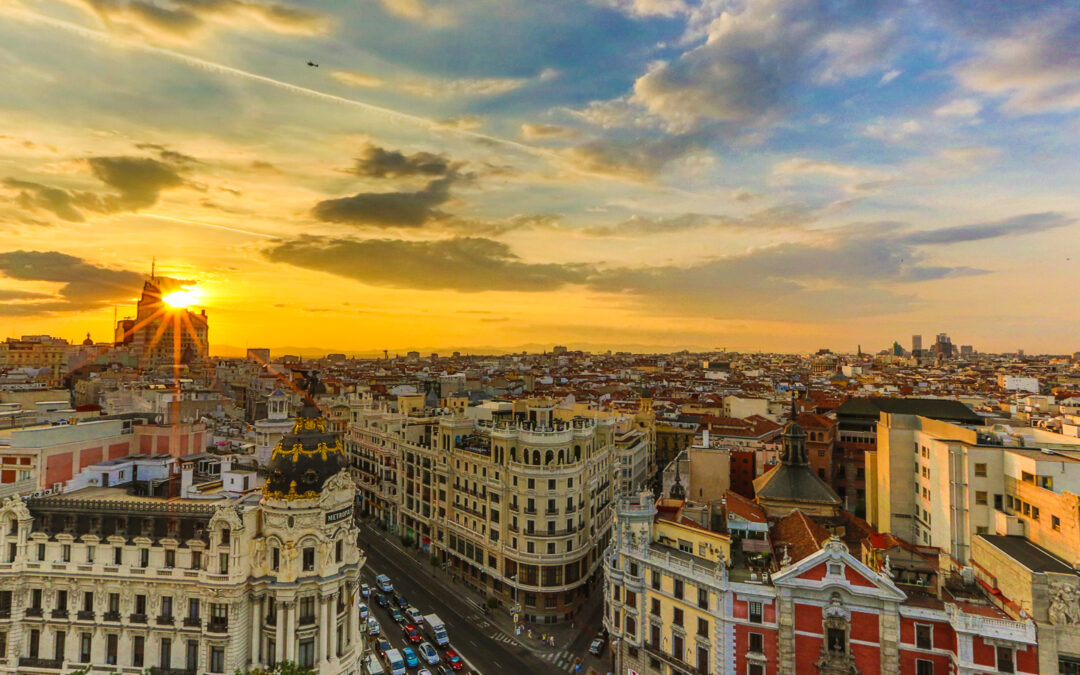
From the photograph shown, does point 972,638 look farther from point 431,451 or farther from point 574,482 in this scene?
point 431,451

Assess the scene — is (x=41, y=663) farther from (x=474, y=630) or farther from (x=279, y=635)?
(x=474, y=630)

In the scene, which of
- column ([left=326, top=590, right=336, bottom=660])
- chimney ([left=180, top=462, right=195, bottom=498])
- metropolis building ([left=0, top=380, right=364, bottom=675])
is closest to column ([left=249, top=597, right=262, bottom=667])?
metropolis building ([left=0, top=380, right=364, bottom=675])

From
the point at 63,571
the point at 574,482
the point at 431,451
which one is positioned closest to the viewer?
the point at 63,571

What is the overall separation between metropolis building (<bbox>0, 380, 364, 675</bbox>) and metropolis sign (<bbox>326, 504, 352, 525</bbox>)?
0.30m

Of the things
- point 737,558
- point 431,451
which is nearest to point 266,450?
point 431,451

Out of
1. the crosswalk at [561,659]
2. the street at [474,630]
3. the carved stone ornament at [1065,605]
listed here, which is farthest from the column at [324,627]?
the carved stone ornament at [1065,605]

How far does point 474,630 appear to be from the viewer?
72250 mm

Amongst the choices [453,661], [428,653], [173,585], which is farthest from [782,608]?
[173,585]

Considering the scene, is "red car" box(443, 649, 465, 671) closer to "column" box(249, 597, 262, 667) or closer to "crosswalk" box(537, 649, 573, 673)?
"crosswalk" box(537, 649, 573, 673)

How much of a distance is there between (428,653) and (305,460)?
27.5 metres

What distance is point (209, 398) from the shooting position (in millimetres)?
140625

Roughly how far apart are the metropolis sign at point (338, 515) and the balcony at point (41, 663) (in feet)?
79.4

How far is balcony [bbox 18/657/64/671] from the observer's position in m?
48.6

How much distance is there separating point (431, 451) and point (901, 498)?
66.1m
